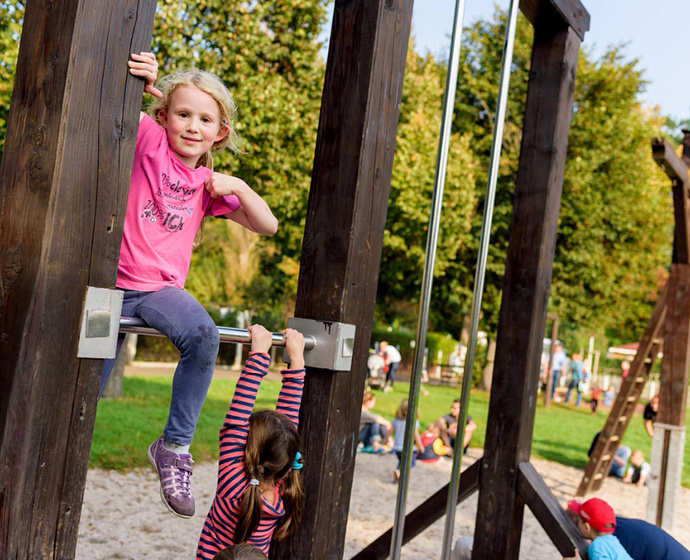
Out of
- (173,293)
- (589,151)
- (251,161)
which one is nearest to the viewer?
(173,293)

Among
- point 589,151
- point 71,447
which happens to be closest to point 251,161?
point 71,447

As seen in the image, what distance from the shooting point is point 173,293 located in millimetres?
2078

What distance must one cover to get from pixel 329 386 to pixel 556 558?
505 centimetres

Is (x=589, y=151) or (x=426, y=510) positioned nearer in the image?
(x=426, y=510)

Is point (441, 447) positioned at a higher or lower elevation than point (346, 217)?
lower

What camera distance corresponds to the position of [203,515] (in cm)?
702

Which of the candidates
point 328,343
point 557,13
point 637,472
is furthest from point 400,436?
point 328,343

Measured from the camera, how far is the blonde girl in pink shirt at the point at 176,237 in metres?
2.04

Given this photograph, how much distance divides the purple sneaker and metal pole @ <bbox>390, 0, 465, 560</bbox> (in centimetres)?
74

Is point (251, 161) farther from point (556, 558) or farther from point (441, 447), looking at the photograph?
point (556, 558)

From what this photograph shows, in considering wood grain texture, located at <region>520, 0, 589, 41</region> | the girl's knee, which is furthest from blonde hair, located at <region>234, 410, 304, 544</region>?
wood grain texture, located at <region>520, 0, 589, 41</region>

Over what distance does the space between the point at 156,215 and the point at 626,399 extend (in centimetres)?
724

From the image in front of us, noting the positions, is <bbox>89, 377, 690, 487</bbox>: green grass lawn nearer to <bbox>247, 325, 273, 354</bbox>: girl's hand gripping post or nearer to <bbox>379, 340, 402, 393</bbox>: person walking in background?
<bbox>379, 340, 402, 393</bbox>: person walking in background

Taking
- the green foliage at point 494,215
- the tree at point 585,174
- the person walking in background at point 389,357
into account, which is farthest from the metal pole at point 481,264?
the tree at point 585,174
